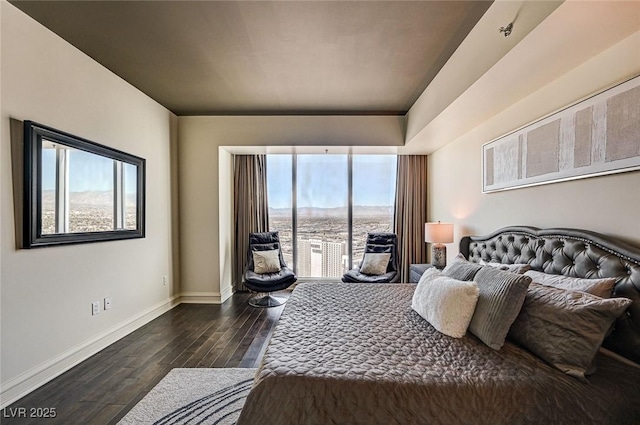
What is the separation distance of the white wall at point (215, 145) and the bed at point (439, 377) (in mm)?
2918

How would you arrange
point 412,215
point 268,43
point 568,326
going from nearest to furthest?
point 568,326 < point 268,43 < point 412,215

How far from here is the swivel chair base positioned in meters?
4.29

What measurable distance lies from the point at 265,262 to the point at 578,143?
12.4ft

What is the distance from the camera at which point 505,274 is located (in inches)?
69.3

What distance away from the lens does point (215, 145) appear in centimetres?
442

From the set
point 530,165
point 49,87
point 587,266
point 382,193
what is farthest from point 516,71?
point 49,87

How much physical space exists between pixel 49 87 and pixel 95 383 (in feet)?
7.83

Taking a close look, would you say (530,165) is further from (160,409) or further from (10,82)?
(10,82)

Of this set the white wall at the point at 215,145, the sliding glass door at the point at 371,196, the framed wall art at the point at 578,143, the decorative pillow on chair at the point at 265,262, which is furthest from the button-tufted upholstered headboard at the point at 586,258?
the decorative pillow on chair at the point at 265,262

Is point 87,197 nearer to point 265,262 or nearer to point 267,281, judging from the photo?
point 267,281

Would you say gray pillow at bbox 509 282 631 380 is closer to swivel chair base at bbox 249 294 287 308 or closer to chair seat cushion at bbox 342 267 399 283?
chair seat cushion at bbox 342 267 399 283

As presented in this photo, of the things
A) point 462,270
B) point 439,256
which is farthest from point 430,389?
point 439,256

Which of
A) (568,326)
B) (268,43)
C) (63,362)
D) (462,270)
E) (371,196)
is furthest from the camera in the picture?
(371,196)

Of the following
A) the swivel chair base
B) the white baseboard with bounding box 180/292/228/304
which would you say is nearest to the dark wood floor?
the swivel chair base
